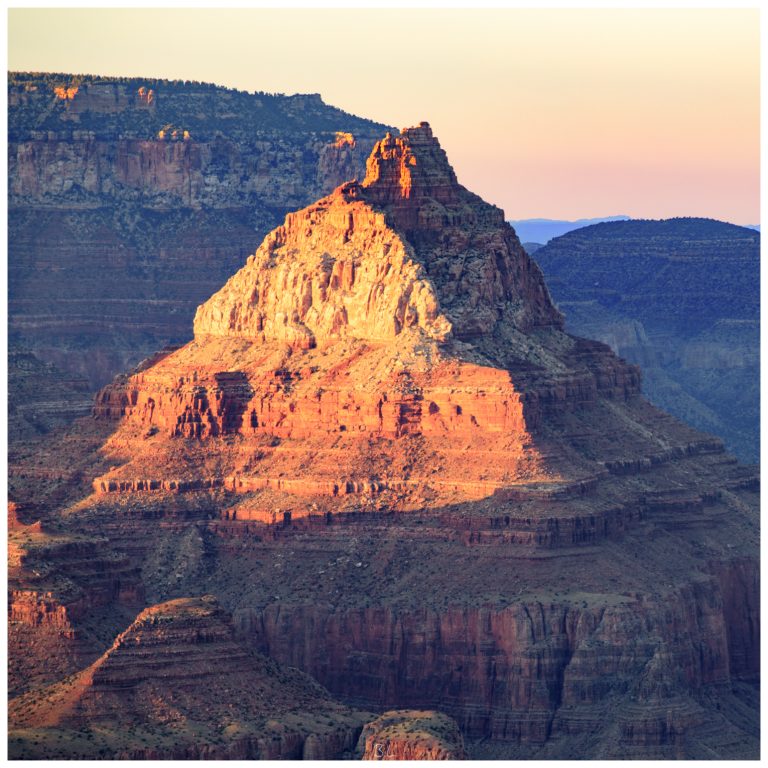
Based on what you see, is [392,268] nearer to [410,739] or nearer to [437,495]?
[437,495]

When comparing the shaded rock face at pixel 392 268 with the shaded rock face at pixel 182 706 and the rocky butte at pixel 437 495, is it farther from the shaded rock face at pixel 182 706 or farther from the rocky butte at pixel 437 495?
the shaded rock face at pixel 182 706

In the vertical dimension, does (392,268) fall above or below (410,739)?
above

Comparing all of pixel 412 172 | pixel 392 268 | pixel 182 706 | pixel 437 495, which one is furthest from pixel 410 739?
pixel 412 172

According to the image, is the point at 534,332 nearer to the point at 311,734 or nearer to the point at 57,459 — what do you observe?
the point at 57,459

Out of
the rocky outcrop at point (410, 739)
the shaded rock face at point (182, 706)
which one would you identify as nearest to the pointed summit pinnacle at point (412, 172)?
the shaded rock face at point (182, 706)

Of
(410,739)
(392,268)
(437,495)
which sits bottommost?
(410,739)

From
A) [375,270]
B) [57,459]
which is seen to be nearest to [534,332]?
[375,270]
